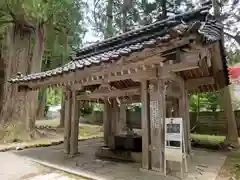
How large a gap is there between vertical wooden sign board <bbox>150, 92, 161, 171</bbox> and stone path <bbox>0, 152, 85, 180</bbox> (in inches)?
70.8

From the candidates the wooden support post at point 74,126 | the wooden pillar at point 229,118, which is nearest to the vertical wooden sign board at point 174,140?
the wooden support post at point 74,126

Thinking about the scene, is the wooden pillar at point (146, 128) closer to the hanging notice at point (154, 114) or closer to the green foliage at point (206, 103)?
the hanging notice at point (154, 114)

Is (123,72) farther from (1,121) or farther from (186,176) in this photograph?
(1,121)

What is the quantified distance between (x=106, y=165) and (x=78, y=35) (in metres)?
10.2

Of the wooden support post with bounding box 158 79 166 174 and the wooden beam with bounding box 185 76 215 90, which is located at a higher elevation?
the wooden beam with bounding box 185 76 215 90

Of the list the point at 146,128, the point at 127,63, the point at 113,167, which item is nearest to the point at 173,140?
the point at 146,128

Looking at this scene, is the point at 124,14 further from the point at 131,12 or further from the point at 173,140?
the point at 173,140

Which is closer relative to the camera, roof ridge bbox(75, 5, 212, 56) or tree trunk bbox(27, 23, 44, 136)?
roof ridge bbox(75, 5, 212, 56)

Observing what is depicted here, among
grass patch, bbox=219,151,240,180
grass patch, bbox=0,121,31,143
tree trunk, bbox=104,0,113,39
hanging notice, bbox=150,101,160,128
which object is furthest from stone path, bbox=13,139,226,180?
tree trunk, bbox=104,0,113,39

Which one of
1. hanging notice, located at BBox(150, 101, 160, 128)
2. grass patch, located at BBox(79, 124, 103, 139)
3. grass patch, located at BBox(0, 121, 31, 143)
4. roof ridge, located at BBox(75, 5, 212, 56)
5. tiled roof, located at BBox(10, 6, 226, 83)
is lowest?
grass patch, located at BBox(79, 124, 103, 139)

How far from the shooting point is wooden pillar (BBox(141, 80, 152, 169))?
4410mm

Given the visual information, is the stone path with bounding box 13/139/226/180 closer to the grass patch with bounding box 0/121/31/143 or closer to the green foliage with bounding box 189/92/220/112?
the grass patch with bounding box 0/121/31/143

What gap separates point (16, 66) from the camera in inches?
392

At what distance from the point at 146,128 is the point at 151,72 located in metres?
1.25
